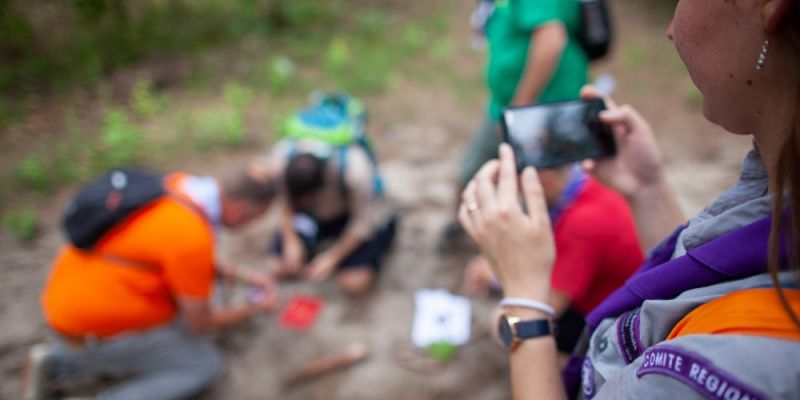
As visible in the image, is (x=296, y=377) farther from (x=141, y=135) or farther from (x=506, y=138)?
(x=141, y=135)

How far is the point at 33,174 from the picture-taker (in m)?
3.25

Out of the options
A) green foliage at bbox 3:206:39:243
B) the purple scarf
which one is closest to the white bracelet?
the purple scarf

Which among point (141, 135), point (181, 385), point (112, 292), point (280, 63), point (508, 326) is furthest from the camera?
point (280, 63)

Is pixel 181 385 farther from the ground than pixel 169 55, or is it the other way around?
pixel 169 55

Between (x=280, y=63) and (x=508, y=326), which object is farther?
(x=280, y=63)

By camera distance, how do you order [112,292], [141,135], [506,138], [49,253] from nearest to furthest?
[506,138] < [112,292] < [49,253] < [141,135]

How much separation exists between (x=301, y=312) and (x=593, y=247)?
5.90 feet

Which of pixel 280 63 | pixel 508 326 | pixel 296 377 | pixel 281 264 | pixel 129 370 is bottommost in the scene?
pixel 296 377

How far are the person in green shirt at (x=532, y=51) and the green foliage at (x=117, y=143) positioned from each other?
2.69 m

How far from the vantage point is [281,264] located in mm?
3090

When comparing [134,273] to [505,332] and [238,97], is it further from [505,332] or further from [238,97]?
[238,97]

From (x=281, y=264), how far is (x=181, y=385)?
3.06 ft

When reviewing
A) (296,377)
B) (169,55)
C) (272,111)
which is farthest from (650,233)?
(169,55)

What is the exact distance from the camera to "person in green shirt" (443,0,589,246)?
2.13m
